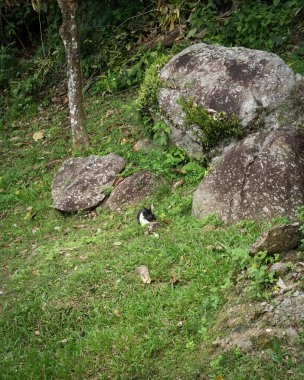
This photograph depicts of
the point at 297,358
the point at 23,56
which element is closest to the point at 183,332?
the point at 297,358

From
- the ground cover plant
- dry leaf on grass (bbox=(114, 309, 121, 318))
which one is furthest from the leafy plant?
dry leaf on grass (bbox=(114, 309, 121, 318))

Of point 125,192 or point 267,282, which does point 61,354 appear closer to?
point 267,282

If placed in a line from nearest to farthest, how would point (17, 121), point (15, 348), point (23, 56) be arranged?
point (15, 348) → point (17, 121) → point (23, 56)

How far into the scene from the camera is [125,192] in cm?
723

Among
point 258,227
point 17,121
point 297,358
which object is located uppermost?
point 297,358

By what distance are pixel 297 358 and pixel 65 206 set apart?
4519mm

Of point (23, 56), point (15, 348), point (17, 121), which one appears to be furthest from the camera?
point (23, 56)

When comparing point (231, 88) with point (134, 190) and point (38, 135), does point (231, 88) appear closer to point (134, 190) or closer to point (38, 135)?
point (134, 190)

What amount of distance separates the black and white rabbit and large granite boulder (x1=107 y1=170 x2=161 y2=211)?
0.57 metres

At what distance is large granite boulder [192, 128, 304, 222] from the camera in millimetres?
5625

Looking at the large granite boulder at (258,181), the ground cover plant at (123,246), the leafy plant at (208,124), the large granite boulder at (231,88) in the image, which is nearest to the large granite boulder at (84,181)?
the ground cover plant at (123,246)

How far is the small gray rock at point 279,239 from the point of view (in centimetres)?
476

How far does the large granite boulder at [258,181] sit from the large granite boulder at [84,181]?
1779 millimetres

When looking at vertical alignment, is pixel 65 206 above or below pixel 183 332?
below
